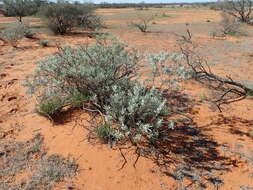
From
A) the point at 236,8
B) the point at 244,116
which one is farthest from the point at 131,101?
the point at 236,8

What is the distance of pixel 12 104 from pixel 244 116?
4722 mm

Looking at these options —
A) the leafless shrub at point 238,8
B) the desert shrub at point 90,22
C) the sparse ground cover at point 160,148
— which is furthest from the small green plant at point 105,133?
the leafless shrub at point 238,8

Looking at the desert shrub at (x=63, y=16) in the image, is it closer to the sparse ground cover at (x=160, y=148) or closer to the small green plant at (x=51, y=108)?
the sparse ground cover at (x=160, y=148)

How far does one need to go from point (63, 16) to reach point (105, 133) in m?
13.3

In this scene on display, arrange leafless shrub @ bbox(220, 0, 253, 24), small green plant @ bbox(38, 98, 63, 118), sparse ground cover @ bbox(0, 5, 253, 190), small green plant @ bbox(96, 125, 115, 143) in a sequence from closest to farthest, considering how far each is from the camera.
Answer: sparse ground cover @ bbox(0, 5, 253, 190)
small green plant @ bbox(96, 125, 115, 143)
small green plant @ bbox(38, 98, 63, 118)
leafless shrub @ bbox(220, 0, 253, 24)

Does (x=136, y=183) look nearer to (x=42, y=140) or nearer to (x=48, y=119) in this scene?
(x=42, y=140)

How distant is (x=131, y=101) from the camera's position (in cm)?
329

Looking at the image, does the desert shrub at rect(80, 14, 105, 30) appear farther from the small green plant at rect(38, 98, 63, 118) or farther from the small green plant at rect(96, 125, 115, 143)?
the small green plant at rect(96, 125, 115, 143)

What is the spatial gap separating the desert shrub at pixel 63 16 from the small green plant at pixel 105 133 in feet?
40.4

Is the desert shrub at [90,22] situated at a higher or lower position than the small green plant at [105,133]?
higher

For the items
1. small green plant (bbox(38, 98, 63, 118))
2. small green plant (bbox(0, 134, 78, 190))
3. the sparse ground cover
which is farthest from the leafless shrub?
small green plant (bbox(0, 134, 78, 190))

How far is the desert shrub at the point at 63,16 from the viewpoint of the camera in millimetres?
14602

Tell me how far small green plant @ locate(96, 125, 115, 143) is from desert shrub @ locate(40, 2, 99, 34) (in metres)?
12.3

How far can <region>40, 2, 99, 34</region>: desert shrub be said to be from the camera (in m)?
14.6
